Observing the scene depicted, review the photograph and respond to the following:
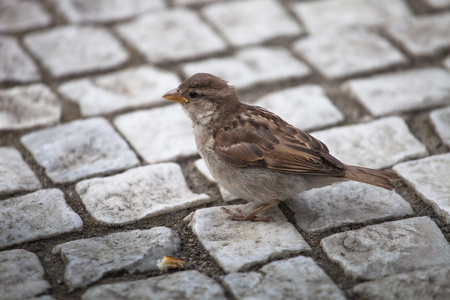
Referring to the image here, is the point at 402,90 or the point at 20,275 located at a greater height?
the point at 402,90

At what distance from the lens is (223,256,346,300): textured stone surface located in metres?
2.78

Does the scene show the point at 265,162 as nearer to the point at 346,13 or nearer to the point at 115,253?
the point at 115,253

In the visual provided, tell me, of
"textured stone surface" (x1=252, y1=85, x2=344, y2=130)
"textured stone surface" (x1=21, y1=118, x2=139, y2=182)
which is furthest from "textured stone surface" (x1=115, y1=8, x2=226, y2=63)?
"textured stone surface" (x1=21, y1=118, x2=139, y2=182)

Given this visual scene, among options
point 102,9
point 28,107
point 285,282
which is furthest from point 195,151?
point 102,9

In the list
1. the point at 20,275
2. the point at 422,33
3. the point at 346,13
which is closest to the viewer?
the point at 20,275

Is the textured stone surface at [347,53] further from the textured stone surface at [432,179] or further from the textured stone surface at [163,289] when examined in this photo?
the textured stone surface at [163,289]

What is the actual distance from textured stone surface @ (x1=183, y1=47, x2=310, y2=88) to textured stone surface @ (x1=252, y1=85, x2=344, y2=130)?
0.25 meters

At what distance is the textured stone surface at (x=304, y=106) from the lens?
14.6 feet

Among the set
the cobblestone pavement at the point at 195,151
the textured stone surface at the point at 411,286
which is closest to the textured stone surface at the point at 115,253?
the cobblestone pavement at the point at 195,151

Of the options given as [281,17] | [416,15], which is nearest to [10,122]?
[281,17]

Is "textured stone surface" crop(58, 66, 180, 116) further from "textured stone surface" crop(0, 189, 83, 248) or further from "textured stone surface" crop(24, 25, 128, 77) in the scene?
"textured stone surface" crop(0, 189, 83, 248)

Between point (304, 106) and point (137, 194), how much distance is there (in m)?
1.70

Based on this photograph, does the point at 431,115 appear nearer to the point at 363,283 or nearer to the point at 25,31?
the point at 363,283

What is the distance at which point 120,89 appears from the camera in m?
4.86
